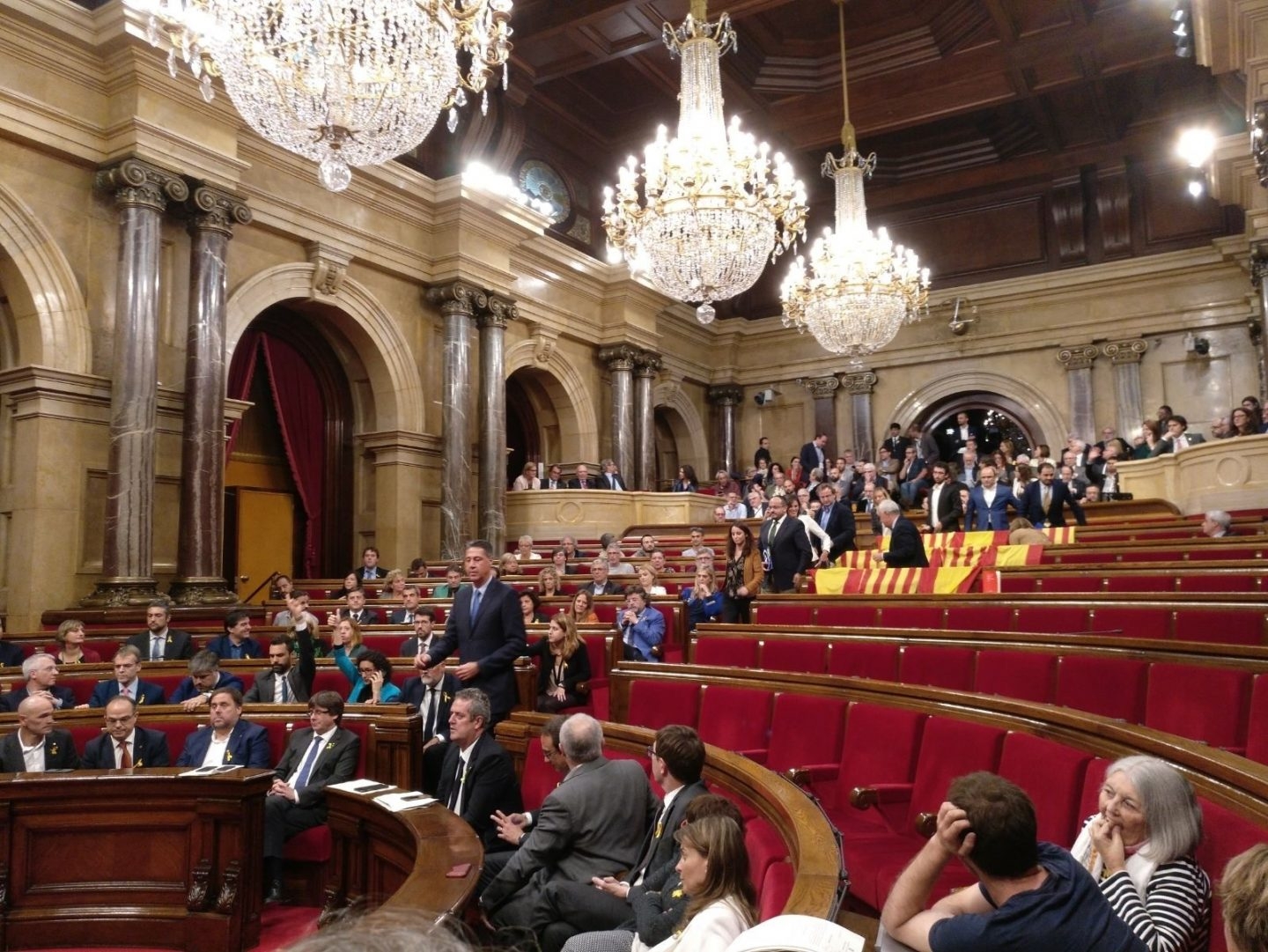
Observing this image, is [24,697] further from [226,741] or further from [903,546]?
[903,546]

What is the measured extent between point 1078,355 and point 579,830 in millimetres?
13700

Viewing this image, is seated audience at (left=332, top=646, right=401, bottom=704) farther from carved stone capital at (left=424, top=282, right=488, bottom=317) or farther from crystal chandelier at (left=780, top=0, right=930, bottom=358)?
carved stone capital at (left=424, top=282, right=488, bottom=317)

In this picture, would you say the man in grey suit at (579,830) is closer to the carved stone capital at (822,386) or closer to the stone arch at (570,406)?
the stone arch at (570,406)

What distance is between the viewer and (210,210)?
8.44m

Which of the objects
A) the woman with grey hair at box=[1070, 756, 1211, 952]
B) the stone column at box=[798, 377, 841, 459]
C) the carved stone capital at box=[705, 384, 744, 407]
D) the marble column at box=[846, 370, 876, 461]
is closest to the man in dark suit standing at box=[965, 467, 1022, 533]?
the woman with grey hair at box=[1070, 756, 1211, 952]

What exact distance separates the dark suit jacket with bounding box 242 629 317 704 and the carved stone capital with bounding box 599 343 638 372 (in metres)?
9.49

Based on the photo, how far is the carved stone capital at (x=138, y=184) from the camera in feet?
25.8

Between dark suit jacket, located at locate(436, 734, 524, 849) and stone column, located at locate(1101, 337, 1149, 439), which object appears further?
stone column, located at locate(1101, 337, 1149, 439)

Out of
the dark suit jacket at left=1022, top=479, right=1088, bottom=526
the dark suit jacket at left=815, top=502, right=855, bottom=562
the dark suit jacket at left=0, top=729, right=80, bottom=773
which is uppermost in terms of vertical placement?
the dark suit jacket at left=1022, top=479, right=1088, bottom=526

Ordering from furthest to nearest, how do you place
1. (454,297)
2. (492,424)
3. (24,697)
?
(492,424) → (454,297) → (24,697)

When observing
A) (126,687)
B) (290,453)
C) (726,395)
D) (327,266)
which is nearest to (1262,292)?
(726,395)

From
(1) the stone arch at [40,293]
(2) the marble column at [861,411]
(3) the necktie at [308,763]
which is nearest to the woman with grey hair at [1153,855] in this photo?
(3) the necktie at [308,763]

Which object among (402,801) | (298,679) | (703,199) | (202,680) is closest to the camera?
(402,801)

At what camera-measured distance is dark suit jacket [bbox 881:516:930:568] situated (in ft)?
20.4
